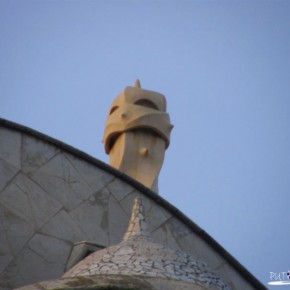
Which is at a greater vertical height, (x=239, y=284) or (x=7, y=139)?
(x=7, y=139)

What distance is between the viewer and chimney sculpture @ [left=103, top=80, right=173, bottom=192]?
6766 mm

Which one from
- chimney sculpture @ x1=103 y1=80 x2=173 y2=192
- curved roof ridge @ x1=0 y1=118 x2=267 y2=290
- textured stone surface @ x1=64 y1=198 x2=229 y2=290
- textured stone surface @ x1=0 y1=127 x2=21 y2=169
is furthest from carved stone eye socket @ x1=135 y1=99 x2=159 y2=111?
textured stone surface @ x1=64 y1=198 x2=229 y2=290

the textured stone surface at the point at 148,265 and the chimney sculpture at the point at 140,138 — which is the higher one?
the chimney sculpture at the point at 140,138

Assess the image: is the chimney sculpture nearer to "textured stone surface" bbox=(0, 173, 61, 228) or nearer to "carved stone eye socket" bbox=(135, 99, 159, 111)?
"carved stone eye socket" bbox=(135, 99, 159, 111)


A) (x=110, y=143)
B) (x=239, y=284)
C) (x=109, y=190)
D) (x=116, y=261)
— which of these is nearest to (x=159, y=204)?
(x=109, y=190)

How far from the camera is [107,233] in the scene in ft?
16.5

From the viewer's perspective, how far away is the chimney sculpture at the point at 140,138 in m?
6.77

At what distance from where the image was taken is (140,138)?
6867 millimetres

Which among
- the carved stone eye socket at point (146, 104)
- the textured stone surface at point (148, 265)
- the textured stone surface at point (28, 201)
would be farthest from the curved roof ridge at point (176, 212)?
the textured stone surface at point (148, 265)

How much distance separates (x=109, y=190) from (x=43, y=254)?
86cm

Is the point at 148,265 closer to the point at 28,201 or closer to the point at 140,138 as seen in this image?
the point at 28,201

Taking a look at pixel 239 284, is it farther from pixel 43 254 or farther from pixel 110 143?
pixel 110 143

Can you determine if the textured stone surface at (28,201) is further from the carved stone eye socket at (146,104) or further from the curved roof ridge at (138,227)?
the carved stone eye socket at (146,104)

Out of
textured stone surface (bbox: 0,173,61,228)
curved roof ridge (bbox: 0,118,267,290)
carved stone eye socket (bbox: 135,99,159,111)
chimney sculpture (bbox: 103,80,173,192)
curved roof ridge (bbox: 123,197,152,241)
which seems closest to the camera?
curved roof ridge (bbox: 123,197,152,241)
